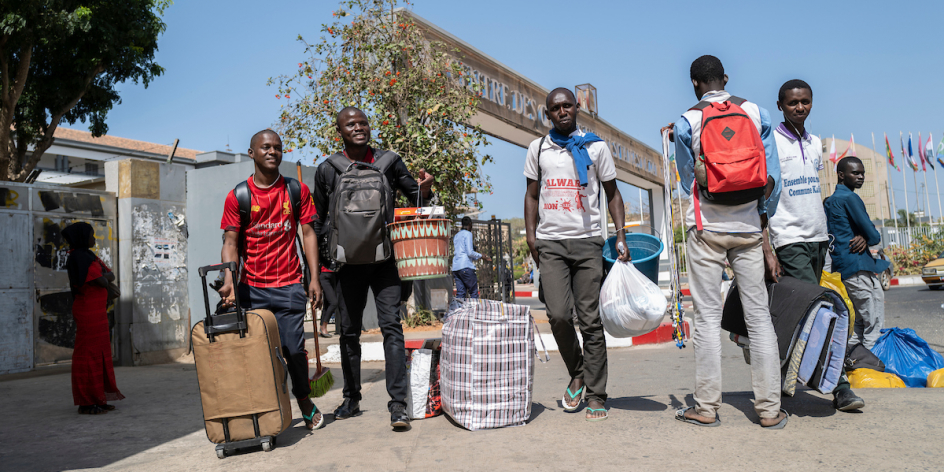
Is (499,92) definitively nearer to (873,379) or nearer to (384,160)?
(384,160)

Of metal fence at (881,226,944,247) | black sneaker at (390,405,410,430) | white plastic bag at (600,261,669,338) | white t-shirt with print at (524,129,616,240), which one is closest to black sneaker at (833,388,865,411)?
white plastic bag at (600,261,669,338)

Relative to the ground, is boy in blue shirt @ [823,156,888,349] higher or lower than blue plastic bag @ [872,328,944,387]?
higher

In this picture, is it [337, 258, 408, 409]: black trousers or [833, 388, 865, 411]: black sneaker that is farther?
[337, 258, 408, 409]: black trousers

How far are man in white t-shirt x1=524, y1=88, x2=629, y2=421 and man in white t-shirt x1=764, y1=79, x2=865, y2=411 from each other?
1046 mm

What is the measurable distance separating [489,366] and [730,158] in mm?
1713

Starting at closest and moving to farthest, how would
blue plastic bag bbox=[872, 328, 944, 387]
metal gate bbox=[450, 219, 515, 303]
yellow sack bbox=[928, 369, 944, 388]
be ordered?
yellow sack bbox=[928, 369, 944, 388] < blue plastic bag bbox=[872, 328, 944, 387] < metal gate bbox=[450, 219, 515, 303]

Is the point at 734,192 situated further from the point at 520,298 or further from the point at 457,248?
the point at 520,298

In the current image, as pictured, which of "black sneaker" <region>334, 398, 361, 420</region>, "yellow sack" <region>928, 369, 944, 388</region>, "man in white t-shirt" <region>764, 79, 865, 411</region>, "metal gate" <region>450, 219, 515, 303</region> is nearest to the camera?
"man in white t-shirt" <region>764, 79, 865, 411</region>

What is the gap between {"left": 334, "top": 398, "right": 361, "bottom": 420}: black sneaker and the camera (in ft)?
13.8

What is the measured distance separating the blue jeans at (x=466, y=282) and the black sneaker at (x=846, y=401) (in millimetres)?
7579

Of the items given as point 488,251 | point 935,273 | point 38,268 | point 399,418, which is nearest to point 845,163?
point 399,418

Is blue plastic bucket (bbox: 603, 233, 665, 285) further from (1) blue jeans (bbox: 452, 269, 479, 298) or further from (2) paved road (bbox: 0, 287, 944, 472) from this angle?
(1) blue jeans (bbox: 452, 269, 479, 298)

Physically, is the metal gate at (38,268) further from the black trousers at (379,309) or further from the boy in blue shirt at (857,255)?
the boy in blue shirt at (857,255)

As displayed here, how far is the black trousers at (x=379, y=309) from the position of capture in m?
4.02
